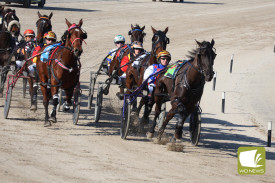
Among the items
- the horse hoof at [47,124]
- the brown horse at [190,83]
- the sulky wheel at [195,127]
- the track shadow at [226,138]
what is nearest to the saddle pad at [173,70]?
the brown horse at [190,83]

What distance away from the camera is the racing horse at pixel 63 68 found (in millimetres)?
14047

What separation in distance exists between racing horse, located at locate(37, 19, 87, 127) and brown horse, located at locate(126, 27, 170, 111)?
1463mm

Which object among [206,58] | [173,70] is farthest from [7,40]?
[206,58]

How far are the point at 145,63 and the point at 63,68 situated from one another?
2.02 m

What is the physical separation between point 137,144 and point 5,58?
242 inches

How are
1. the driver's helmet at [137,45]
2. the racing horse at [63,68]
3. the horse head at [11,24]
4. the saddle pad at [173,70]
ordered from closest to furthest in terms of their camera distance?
1. the saddle pad at [173,70]
2. the racing horse at [63,68]
3. the driver's helmet at [137,45]
4. the horse head at [11,24]

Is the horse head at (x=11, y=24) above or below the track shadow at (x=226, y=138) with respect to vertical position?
above

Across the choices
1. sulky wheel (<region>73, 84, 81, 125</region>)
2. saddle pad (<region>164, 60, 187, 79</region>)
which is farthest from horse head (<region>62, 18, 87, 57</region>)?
saddle pad (<region>164, 60, 187, 79</region>)

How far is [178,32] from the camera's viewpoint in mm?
40719

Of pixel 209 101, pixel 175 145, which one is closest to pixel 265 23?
pixel 209 101

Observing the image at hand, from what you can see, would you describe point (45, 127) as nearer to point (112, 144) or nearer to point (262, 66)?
point (112, 144)

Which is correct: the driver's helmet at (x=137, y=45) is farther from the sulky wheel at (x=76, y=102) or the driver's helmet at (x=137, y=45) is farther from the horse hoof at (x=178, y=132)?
the horse hoof at (x=178, y=132)

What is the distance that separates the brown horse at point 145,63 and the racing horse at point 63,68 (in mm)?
1463

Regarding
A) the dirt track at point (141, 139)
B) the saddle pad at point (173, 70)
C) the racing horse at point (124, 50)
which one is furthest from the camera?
the racing horse at point (124, 50)
